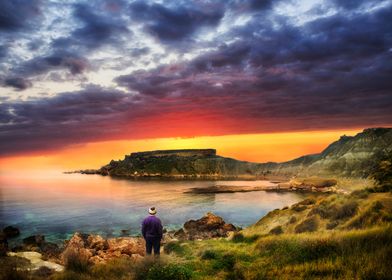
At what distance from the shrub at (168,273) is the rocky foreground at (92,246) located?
12.5 feet

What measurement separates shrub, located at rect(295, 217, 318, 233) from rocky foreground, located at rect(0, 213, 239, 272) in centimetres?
1041

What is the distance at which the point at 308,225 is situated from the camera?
21.6m

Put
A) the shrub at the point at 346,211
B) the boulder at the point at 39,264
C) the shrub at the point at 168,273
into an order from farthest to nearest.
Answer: the shrub at the point at 346,211
the boulder at the point at 39,264
the shrub at the point at 168,273

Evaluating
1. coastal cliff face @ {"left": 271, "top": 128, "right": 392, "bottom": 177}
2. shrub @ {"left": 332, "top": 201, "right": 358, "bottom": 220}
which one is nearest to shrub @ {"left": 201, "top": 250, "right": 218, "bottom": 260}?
shrub @ {"left": 332, "top": 201, "right": 358, "bottom": 220}

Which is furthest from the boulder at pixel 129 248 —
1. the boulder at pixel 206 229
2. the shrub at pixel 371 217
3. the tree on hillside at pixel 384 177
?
the tree on hillside at pixel 384 177

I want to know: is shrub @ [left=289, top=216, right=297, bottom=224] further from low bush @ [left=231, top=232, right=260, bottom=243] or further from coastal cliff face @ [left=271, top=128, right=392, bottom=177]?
coastal cliff face @ [left=271, top=128, right=392, bottom=177]

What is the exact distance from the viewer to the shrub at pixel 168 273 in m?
9.79

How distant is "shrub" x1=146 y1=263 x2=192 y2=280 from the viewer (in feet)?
32.1

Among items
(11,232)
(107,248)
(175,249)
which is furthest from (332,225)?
(11,232)

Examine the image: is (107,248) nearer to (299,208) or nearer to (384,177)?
(299,208)

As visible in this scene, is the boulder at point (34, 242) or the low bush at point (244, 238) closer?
the low bush at point (244, 238)

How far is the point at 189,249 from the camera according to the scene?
19.8 metres

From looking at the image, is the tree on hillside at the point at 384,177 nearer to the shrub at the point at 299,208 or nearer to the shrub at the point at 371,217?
the shrub at the point at 299,208

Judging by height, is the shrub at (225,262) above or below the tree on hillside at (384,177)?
below
